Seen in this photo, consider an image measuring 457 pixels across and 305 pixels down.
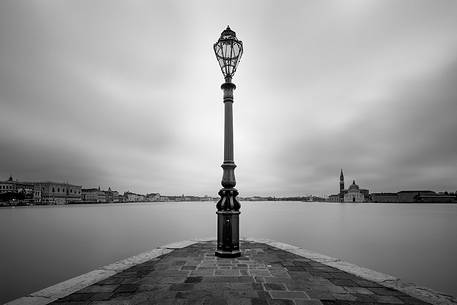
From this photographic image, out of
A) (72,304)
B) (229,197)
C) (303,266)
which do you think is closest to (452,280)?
(303,266)

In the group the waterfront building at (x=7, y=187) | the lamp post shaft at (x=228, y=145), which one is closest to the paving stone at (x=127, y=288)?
the lamp post shaft at (x=228, y=145)

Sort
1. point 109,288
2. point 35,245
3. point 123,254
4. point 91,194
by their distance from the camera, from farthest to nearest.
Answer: point 91,194 < point 35,245 < point 123,254 < point 109,288

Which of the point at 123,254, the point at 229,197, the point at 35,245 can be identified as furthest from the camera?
the point at 35,245

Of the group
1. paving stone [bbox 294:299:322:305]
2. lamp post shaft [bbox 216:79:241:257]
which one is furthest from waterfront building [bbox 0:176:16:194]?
paving stone [bbox 294:299:322:305]

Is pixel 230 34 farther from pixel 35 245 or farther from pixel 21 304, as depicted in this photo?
pixel 35 245

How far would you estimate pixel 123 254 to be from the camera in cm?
2081

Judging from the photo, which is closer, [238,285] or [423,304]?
[423,304]

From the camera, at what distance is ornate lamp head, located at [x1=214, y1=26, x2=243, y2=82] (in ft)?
24.9

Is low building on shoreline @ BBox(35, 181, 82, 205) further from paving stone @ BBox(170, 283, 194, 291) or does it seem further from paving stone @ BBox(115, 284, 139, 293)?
paving stone @ BBox(170, 283, 194, 291)

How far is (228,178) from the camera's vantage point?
24.3 ft

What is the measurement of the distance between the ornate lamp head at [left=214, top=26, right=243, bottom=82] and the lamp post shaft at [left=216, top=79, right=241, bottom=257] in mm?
402

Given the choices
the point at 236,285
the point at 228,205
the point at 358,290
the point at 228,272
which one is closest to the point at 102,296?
the point at 236,285

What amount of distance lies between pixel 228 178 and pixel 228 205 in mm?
716

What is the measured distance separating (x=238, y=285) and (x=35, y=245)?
2687 centimetres
